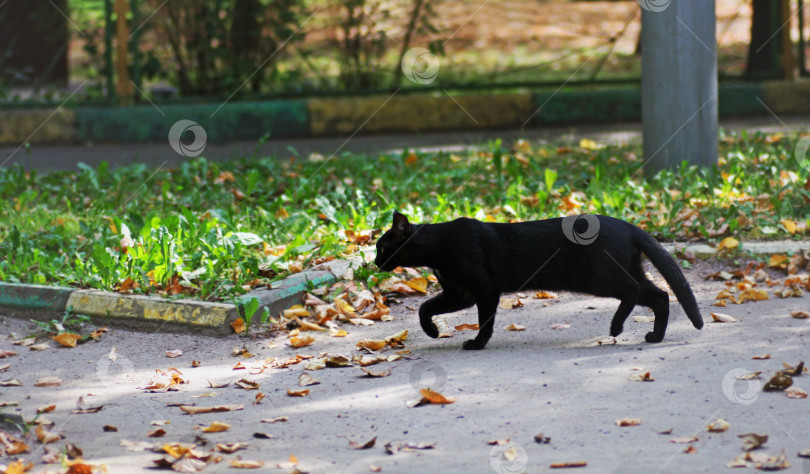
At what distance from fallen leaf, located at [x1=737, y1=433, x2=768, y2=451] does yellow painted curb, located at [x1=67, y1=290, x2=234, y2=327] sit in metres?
2.32

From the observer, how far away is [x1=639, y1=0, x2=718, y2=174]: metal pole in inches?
253

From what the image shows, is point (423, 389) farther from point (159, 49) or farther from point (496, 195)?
point (159, 49)

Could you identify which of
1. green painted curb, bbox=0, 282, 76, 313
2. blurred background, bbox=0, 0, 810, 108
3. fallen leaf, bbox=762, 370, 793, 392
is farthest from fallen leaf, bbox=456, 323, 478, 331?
blurred background, bbox=0, 0, 810, 108

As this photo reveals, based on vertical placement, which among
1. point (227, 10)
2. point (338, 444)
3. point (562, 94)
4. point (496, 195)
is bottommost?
point (338, 444)

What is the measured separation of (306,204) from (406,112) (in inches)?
124

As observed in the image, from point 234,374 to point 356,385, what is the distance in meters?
0.54

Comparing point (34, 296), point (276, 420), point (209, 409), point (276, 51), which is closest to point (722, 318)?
point (276, 420)

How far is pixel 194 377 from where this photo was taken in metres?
3.94

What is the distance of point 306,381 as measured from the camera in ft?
12.4

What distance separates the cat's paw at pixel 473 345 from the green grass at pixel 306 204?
3.40 feet

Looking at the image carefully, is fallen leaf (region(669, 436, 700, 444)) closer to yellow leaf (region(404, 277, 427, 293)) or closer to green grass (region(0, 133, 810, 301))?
yellow leaf (region(404, 277, 427, 293))

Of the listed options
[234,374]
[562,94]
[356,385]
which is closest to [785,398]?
[356,385]

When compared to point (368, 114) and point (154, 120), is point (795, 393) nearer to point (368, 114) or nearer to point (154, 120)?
point (368, 114)

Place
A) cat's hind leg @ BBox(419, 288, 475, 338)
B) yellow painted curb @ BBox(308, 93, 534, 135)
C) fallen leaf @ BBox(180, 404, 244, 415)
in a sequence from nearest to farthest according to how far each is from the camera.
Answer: fallen leaf @ BBox(180, 404, 244, 415) < cat's hind leg @ BBox(419, 288, 475, 338) < yellow painted curb @ BBox(308, 93, 534, 135)
